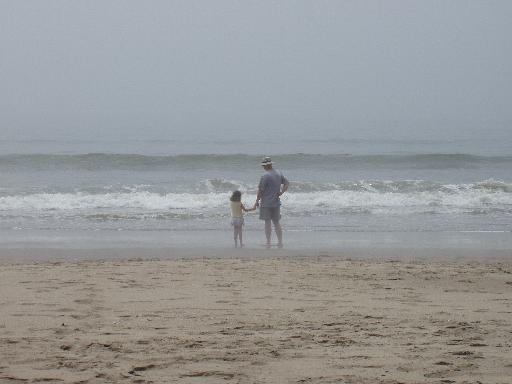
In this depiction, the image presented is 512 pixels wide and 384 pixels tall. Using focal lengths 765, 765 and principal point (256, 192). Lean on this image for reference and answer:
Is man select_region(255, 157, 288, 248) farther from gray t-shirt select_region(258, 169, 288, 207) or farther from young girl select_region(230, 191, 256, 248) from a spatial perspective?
young girl select_region(230, 191, 256, 248)

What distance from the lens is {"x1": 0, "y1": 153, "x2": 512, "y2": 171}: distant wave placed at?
31.3m

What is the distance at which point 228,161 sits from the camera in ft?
108

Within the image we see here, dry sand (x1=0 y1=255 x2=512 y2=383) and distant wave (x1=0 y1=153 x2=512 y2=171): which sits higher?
distant wave (x1=0 y1=153 x2=512 y2=171)

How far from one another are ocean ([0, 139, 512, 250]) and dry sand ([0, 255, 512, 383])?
411 centimetres

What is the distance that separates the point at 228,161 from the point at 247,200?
1286 centimetres

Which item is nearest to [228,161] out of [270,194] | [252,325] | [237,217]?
[270,194]

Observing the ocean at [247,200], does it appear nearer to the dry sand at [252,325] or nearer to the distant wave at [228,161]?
the distant wave at [228,161]

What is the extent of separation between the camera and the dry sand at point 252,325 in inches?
174

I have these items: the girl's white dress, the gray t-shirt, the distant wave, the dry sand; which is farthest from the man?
the distant wave

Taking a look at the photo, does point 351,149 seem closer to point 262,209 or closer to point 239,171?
point 239,171

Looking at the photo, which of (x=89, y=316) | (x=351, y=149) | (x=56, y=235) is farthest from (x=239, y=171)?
(x=89, y=316)

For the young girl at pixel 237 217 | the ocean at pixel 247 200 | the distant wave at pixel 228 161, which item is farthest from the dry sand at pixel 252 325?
the distant wave at pixel 228 161

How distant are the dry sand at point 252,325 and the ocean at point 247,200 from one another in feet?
13.5

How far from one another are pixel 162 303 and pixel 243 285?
1.40 metres
